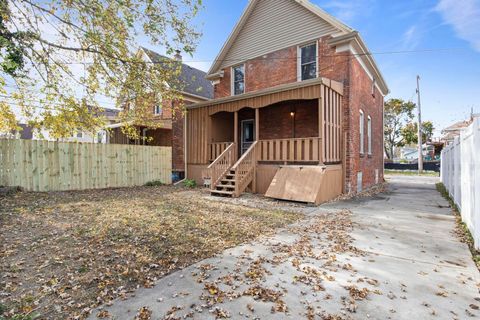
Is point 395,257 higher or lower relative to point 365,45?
lower

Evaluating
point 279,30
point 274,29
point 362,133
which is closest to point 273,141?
point 362,133

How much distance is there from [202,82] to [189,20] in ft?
46.2

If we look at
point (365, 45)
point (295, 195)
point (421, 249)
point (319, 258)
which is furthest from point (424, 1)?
point (319, 258)

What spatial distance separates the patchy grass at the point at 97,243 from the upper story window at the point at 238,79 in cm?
807

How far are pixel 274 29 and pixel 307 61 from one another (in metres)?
2.54

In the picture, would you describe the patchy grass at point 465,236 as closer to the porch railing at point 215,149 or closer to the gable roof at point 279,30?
the gable roof at point 279,30

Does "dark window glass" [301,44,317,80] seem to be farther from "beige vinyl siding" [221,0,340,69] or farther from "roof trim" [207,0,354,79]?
"roof trim" [207,0,354,79]

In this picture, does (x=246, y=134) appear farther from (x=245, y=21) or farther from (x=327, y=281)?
(x=327, y=281)

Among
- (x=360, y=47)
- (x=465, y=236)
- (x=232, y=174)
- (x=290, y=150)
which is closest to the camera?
(x=465, y=236)

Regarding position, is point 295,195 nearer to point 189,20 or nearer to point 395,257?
point 395,257

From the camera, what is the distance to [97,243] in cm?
425

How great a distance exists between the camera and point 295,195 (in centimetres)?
831

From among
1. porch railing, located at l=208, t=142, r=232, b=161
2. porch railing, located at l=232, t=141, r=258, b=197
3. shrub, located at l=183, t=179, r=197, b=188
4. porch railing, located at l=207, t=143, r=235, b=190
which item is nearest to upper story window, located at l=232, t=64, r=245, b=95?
porch railing, located at l=208, t=142, r=232, b=161

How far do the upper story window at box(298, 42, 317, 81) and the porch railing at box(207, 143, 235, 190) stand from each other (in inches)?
182
